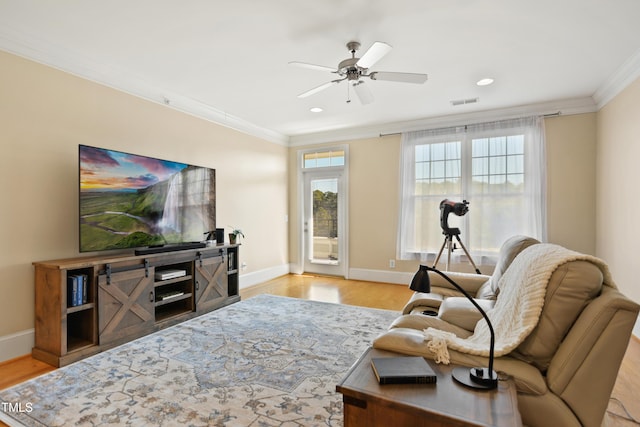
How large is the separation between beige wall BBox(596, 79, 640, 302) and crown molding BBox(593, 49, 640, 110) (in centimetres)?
6

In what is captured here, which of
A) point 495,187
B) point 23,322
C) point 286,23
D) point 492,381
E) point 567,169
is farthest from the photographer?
point 495,187

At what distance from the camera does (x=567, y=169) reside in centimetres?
421

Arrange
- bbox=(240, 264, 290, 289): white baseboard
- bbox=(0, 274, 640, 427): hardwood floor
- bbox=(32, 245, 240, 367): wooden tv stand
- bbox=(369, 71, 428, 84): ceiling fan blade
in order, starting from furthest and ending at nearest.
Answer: bbox=(240, 264, 290, 289): white baseboard → bbox=(369, 71, 428, 84): ceiling fan blade → bbox=(32, 245, 240, 367): wooden tv stand → bbox=(0, 274, 640, 427): hardwood floor

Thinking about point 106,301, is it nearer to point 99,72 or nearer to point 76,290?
point 76,290

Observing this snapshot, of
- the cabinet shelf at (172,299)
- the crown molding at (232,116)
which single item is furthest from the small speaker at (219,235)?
the crown molding at (232,116)

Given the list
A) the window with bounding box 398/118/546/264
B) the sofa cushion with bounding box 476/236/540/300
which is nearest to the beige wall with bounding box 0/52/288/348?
the window with bounding box 398/118/546/264

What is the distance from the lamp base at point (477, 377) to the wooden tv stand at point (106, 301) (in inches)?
107

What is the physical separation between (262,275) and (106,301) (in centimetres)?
Answer: 280

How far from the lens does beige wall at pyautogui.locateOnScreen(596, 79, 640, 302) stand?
122 inches

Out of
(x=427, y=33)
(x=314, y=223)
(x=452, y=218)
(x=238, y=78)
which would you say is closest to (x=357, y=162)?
(x=314, y=223)

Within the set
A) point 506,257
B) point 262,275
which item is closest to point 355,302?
point 262,275

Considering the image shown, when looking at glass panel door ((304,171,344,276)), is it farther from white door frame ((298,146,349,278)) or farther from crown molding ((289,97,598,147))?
crown molding ((289,97,598,147))

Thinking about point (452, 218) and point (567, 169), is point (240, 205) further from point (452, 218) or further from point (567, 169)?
point (567, 169)

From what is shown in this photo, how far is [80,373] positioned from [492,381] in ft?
8.71
